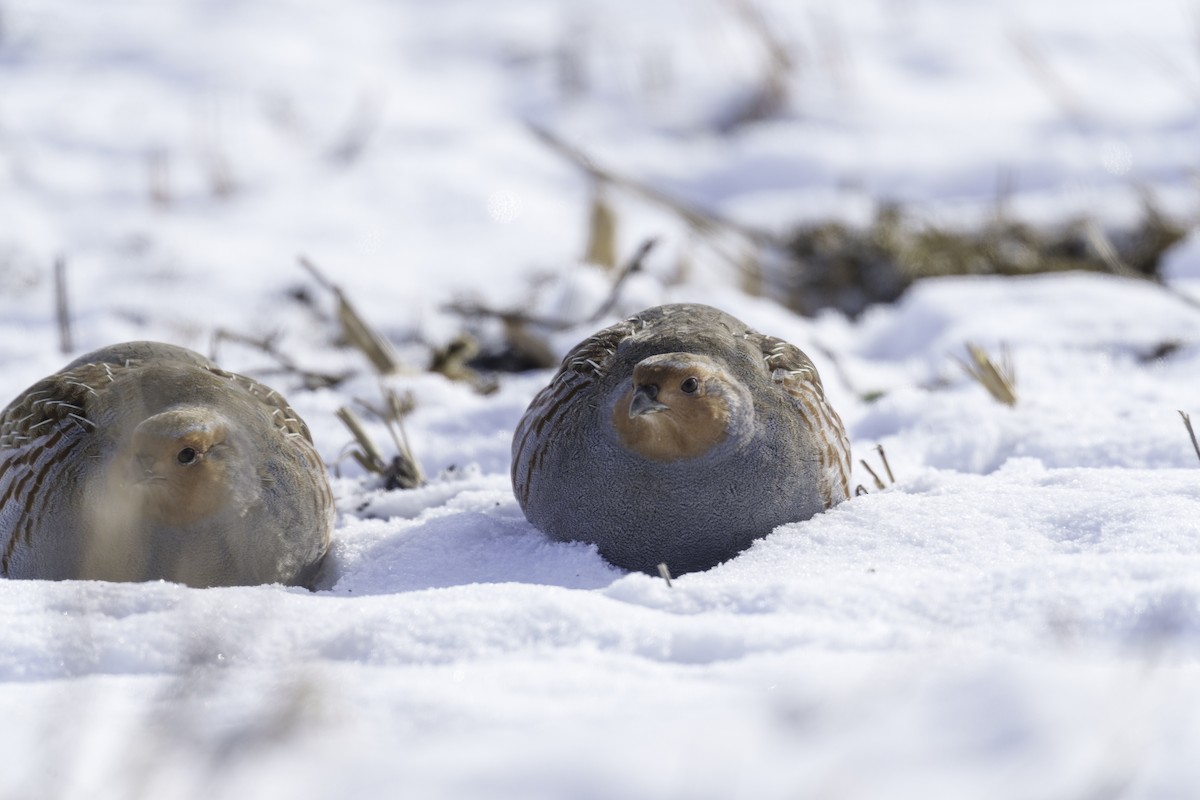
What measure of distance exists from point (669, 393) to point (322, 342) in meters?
2.63

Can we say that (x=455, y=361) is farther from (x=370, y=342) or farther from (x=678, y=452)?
(x=678, y=452)

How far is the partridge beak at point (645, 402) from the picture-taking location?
2.40 meters

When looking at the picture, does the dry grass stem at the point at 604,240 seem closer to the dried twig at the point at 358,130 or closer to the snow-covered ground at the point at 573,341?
the snow-covered ground at the point at 573,341

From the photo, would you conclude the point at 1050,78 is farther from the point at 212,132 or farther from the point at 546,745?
the point at 546,745

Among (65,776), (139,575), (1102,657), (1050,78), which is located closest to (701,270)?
(1050,78)

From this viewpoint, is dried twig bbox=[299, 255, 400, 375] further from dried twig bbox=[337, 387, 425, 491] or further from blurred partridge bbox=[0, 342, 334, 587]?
blurred partridge bbox=[0, 342, 334, 587]

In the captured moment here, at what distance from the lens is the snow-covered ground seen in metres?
1.48

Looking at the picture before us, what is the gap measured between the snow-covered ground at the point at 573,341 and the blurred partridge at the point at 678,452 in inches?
3.0

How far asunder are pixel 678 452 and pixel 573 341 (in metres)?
1.89

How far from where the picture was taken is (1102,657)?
1.72m

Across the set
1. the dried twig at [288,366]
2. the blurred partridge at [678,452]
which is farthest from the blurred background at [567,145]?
the blurred partridge at [678,452]

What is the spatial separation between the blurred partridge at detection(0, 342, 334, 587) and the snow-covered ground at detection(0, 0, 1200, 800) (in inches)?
5.4

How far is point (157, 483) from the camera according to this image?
233 cm

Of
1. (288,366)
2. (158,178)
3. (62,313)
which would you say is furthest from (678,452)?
(158,178)
